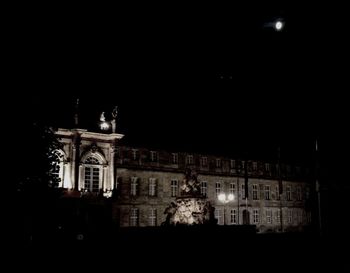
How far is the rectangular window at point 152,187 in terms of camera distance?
4766 cm

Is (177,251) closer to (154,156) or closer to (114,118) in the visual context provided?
(114,118)

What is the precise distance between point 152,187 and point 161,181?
1370mm

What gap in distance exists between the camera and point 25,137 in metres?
17.6

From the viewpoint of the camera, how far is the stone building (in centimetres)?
4191

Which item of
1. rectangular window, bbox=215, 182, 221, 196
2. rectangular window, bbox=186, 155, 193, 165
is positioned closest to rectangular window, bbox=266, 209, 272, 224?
rectangular window, bbox=215, 182, 221, 196

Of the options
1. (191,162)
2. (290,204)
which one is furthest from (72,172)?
(290,204)

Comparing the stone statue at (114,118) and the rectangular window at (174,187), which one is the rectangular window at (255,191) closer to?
the rectangular window at (174,187)

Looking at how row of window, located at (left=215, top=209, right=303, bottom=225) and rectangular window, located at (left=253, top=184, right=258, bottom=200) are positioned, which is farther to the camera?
rectangular window, located at (left=253, top=184, right=258, bottom=200)

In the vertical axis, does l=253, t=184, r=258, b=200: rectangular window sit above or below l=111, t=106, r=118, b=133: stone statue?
below

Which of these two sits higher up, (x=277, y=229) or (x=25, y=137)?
(x=25, y=137)

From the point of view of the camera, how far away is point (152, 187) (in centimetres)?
4800

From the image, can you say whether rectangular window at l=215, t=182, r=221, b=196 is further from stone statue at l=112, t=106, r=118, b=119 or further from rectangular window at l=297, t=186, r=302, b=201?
stone statue at l=112, t=106, r=118, b=119

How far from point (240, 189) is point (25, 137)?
41790 millimetres

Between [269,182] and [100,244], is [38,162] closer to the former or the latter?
[100,244]
